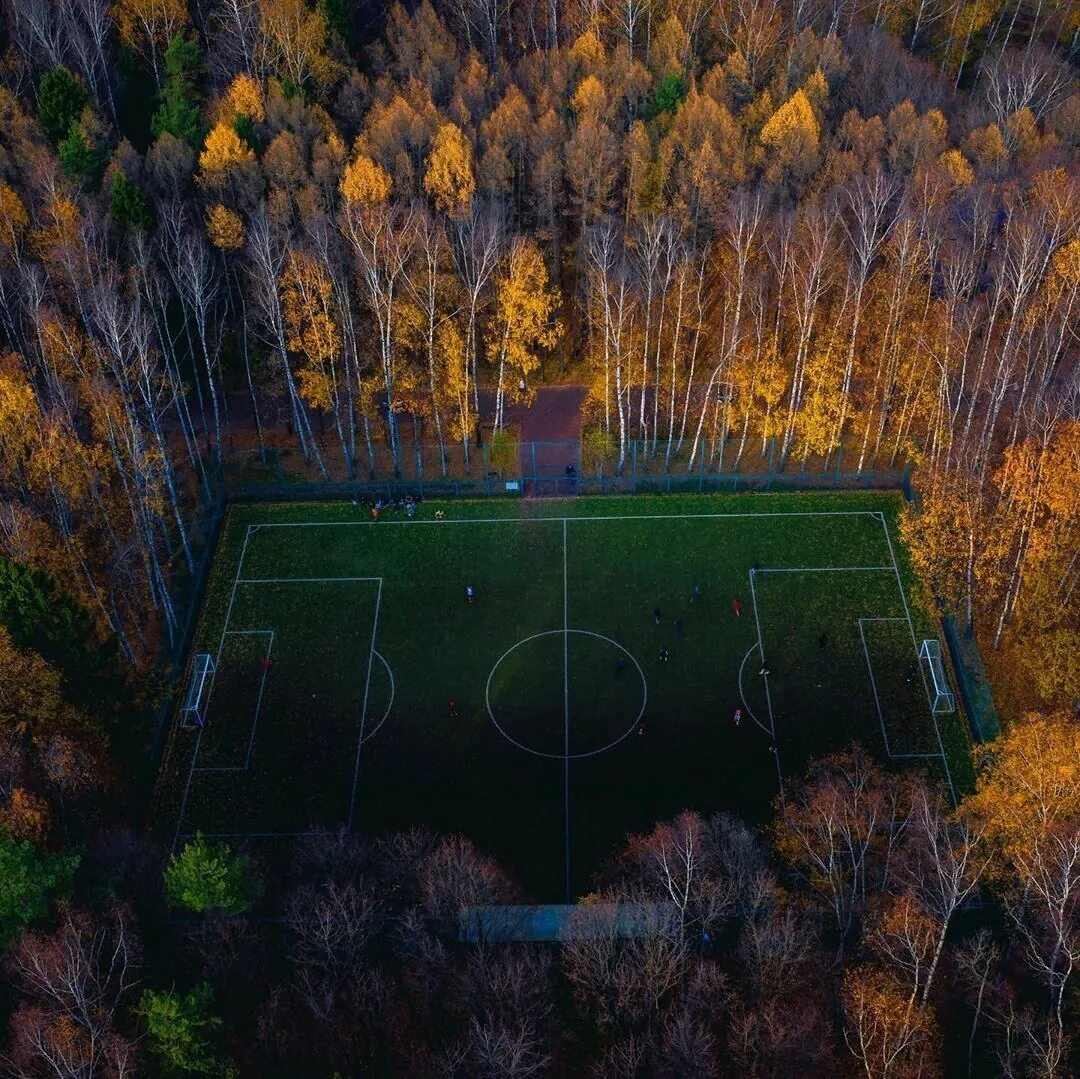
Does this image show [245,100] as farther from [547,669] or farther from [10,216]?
[547,669]

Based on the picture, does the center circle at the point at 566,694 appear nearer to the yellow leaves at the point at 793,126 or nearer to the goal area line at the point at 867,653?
the goal area line at the point at 867,653

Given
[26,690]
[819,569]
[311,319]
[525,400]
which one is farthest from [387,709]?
[525,400]

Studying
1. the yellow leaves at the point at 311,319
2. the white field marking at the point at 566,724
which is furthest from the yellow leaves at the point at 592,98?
the white field marking at the point at 566,724

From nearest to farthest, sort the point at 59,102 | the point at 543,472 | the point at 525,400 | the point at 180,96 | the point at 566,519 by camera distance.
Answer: the point at 566,519 → the point at 543,472 → the point at 59,102 → the point at 180,96 → the point at 525,400

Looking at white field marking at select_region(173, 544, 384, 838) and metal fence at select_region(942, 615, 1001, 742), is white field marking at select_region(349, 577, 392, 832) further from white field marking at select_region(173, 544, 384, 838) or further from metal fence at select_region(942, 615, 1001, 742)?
metal fence at select_region(942, 615, 1001, 742)

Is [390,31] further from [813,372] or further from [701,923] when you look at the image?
[701,923]
